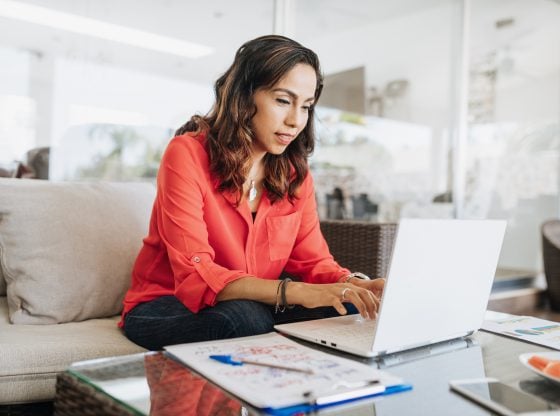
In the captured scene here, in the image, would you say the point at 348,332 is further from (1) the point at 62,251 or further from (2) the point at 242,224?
(1) the point at 62,251

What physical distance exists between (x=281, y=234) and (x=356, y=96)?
82.8 inches

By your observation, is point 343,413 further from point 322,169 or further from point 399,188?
point 399,188

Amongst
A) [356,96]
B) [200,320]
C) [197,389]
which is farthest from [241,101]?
[356,96]

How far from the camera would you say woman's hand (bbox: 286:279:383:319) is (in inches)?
46.1

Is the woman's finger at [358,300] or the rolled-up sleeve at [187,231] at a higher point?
the rolled-up sleeve at [187,231]

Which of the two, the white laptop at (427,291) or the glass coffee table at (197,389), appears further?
the white laptop at (427,291)

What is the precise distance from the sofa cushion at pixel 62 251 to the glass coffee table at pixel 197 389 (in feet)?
2.41

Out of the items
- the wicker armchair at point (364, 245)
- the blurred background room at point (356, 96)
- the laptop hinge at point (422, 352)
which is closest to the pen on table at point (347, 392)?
the laptop hinge at point (422, 352)

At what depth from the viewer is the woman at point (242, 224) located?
1281 mm

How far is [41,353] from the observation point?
126 cm

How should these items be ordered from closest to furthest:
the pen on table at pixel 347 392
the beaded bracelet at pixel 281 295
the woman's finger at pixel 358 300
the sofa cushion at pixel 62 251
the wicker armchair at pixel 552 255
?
1. the pen on table at pixel 347 392
2. the woman's finger at pixel 358 300
3. the beaded bracelet at pixel 281 295
4. the sofa cushion at pixel 62 251
5. the wicker armchair at pixel 552 255

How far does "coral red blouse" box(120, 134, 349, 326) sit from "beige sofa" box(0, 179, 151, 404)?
0.51 ft

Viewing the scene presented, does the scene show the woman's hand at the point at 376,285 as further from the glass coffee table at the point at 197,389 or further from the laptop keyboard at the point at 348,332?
the glass coffee table at the point at 197,389

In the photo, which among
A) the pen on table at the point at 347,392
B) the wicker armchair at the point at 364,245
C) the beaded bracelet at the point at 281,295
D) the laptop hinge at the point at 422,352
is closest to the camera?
the pen on table at the point at 347,392
